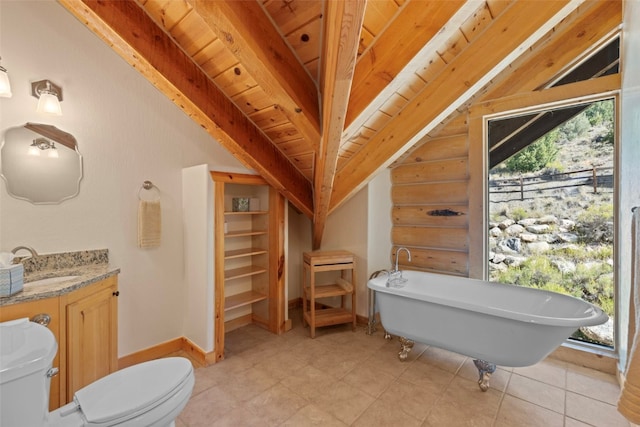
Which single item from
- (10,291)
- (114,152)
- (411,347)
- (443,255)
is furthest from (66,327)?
(443,255)

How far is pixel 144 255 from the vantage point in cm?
234

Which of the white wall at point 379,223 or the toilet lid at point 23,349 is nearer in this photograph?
the toilet lid at point 23,349

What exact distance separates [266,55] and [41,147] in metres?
1.72

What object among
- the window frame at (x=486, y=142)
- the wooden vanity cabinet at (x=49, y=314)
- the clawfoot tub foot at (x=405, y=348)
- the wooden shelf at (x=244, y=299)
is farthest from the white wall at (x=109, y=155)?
the window frame at (x=486, y=142)

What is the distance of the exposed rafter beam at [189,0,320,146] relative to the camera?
4.08 ft

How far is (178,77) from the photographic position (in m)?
1.71

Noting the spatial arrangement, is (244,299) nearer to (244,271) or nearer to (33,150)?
(244,271)

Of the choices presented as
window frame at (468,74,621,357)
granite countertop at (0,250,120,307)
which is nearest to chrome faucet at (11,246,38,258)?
granite countertop at (0,250,120,307)

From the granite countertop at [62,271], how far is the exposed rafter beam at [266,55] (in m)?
1.54

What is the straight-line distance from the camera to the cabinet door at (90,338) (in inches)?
58.2

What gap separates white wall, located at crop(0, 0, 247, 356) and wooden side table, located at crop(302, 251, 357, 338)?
1.26 meters

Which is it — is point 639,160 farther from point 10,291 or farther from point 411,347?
point 10,291

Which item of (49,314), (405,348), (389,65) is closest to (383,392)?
(405,348)

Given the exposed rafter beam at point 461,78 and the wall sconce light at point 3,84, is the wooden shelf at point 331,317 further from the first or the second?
the wall sconce light at point 3,84
